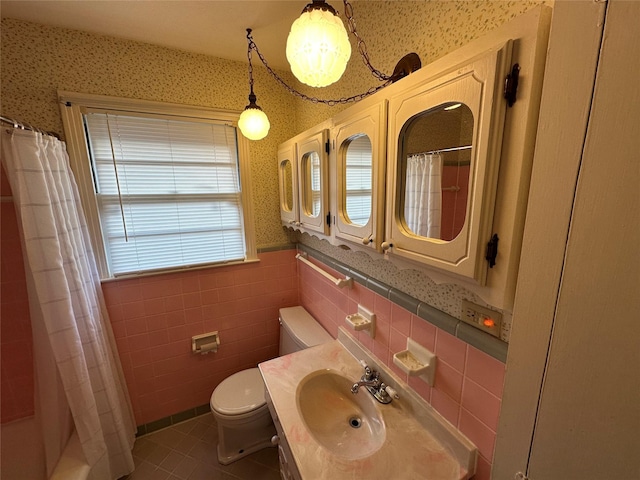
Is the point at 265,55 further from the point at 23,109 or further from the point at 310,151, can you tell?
the point at 23,109

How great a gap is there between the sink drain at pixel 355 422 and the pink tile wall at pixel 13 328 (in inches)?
74.4

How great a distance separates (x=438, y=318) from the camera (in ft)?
2.95

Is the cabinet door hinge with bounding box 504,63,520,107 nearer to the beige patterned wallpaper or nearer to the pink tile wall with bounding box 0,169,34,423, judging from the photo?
the beige patterned wallpaper

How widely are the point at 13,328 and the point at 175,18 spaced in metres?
1.93

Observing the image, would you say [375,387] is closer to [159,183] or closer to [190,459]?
[190,459]

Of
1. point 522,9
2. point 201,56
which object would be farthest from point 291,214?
point 522,9

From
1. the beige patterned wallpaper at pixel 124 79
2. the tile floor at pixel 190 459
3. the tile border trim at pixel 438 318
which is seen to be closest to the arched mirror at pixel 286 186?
the beige patterned wallpaper at pixel 124 79

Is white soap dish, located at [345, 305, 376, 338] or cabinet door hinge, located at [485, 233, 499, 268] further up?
cabinet door hinge, located at [485, 233, 499, 268]

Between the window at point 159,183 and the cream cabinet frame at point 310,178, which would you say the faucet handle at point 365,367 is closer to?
the cream cabinet frame at point 310,178

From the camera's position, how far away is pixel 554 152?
410 millimetres

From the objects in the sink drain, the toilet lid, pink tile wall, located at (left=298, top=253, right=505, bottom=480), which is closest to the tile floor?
the toilet lid

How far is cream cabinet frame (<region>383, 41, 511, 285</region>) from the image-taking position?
51cm

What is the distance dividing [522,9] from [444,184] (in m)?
0.43

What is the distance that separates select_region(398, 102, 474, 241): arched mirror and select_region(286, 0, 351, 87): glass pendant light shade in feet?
0.96
